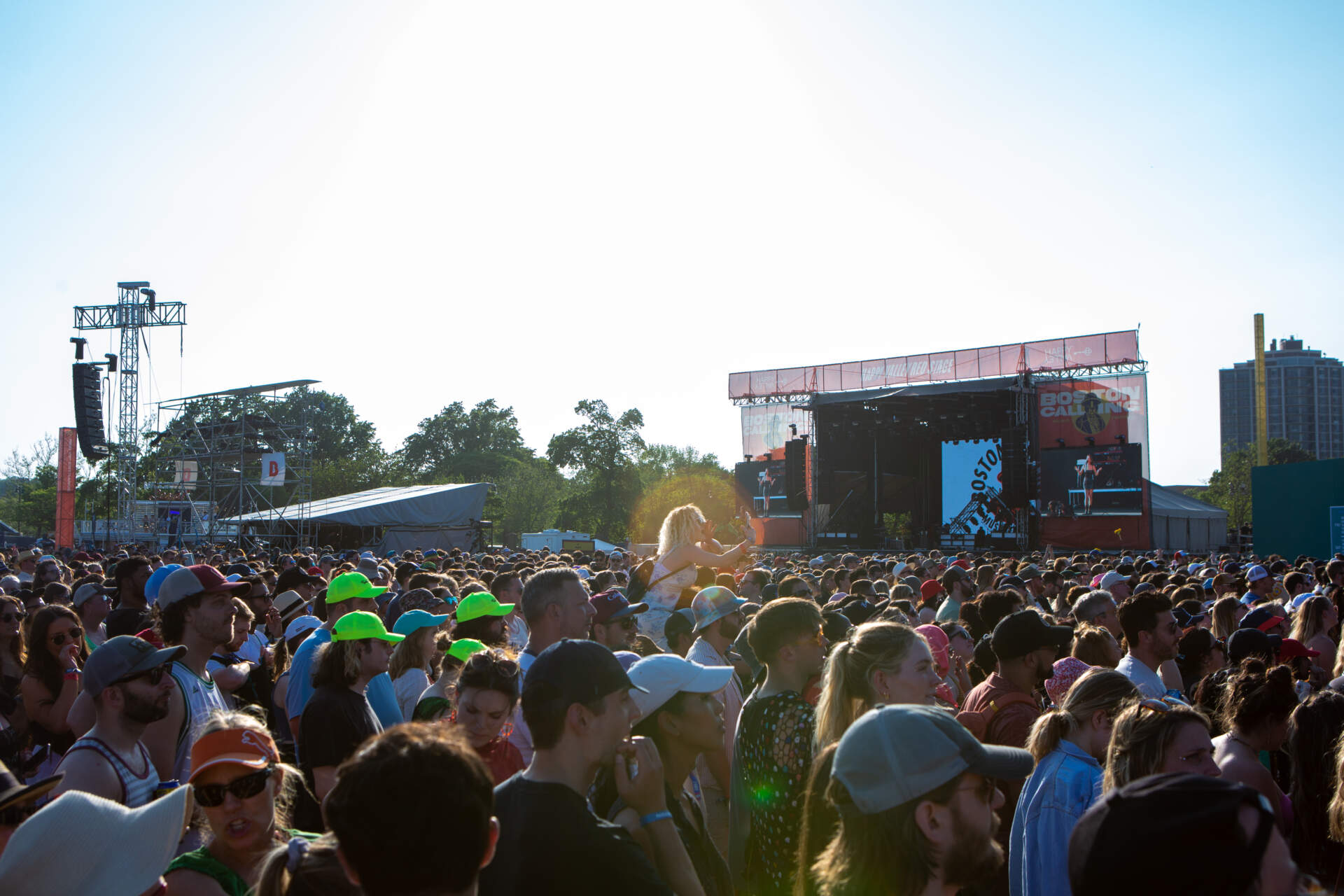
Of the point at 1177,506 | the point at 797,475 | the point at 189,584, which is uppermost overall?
the point at 797,475

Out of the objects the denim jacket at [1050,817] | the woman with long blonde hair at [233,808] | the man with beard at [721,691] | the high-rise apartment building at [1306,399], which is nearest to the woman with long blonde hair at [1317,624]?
the man with beard at [721,691]

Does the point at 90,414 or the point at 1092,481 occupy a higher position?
the point at 90,414

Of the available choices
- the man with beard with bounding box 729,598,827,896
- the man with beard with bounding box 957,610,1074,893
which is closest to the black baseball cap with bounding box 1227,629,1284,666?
the man with beard with bounding box 957,610,1074,893

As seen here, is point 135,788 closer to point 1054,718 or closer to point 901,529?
point 1054,718

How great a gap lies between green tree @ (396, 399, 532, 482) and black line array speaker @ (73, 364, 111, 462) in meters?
48.3

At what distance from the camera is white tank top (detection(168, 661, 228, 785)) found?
3604 millimetres

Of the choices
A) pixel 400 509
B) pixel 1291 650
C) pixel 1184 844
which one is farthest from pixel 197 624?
pixel 400 509

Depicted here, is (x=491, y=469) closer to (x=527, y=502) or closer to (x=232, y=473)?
(x=527, y=502)

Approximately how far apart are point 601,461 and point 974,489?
36289 mm

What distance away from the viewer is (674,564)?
19.3 feet

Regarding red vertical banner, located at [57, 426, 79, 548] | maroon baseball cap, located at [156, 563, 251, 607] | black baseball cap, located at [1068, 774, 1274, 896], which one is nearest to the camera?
black baseball cap, located at [1068, 774, 1274, 896]

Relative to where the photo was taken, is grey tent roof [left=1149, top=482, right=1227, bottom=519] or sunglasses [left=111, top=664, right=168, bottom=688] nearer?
sunglasses [left=111, top=664, right=168, bottom=688]

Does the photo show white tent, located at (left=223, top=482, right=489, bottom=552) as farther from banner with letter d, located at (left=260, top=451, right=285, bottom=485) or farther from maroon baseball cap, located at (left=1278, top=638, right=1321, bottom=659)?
maroon baseball cap, located at (left=1278, top=638, right=1321, bottom=659)

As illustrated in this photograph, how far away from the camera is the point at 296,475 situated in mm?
33844
